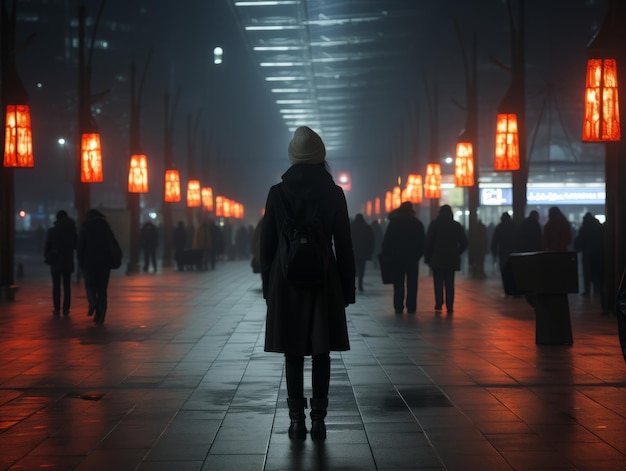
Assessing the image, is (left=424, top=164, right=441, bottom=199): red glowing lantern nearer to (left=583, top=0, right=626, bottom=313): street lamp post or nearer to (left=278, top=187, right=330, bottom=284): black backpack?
(left=583, top=0, right=626, bottom=313): street lamp post

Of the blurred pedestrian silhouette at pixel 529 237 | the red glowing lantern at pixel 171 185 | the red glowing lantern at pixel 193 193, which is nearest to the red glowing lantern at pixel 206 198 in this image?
the red glowing lantern at pixel 193 193

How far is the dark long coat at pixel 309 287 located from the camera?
7.39m

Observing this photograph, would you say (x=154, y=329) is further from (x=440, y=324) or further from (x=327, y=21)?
(x=327, y=21)

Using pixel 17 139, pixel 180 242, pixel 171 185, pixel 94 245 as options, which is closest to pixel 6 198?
pixel 17 139

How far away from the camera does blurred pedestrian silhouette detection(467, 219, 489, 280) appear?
3325 centimetres

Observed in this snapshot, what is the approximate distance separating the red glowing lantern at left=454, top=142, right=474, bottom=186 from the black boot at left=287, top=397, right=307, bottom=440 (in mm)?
23658

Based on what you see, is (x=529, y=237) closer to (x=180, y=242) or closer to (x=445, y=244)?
(x=445, y=244)

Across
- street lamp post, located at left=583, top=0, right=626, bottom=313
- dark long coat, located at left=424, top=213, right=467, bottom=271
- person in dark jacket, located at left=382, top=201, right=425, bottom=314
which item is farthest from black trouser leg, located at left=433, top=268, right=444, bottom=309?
street lamp post, located at left=583, top=0, right=626, bottom=313

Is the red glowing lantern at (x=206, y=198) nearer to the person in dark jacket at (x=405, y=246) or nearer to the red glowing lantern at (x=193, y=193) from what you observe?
the red glowing lantern at (x=193, y=193)

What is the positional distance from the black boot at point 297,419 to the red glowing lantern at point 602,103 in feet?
33.6

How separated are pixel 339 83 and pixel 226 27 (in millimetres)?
18330

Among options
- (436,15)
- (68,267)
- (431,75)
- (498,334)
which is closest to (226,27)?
(431,75)

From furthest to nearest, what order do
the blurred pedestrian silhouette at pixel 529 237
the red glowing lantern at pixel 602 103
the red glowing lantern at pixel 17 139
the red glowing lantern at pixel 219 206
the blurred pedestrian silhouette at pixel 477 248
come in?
the red glowing lantern at pixel 219 206 → the blurred pedestrian silhouette at pixel 477 248 → the blurred pedestrian silhouette at pixel 529 237 → the red glowing lantern at pixel 17 139 → the red glowing lantern at pixel 602 103

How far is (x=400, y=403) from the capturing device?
8.84 meters
